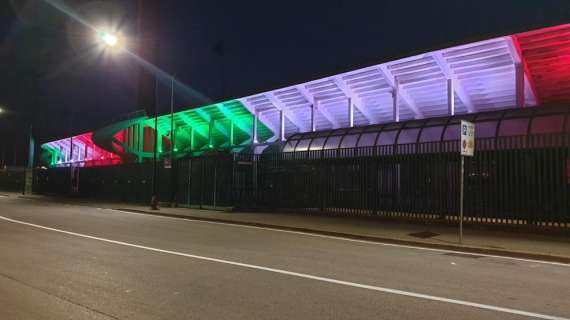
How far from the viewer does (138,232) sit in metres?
15.3

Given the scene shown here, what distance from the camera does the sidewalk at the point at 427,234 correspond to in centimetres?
1210

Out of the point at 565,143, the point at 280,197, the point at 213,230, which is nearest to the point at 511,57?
the point at 565,143

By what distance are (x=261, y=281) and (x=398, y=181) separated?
497 inches

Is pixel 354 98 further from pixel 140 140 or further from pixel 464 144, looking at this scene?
pixel 140 140

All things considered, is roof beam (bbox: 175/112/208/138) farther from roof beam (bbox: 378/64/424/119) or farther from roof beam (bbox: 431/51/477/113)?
roof beam (bbox: 431/51/477/113)

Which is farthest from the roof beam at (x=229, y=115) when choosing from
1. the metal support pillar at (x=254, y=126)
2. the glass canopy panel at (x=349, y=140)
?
the glass canopy panel at (x=349, y=140)

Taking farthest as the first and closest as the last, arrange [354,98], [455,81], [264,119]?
1. [264,119]
2. [354,98]
3. [455,81]

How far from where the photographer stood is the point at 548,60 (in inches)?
876

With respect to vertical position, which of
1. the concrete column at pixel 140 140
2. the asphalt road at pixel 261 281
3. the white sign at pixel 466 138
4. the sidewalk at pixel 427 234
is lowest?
the asphalt road at pixel 261 281

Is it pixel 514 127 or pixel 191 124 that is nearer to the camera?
pixel 514 127

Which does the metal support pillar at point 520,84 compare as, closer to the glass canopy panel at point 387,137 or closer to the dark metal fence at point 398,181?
the dark metal fence at point 398,181

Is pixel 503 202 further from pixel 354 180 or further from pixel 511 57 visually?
pixel 511 57

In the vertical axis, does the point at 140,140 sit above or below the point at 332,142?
above

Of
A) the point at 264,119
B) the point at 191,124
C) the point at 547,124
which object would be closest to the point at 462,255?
the point at 547,124
